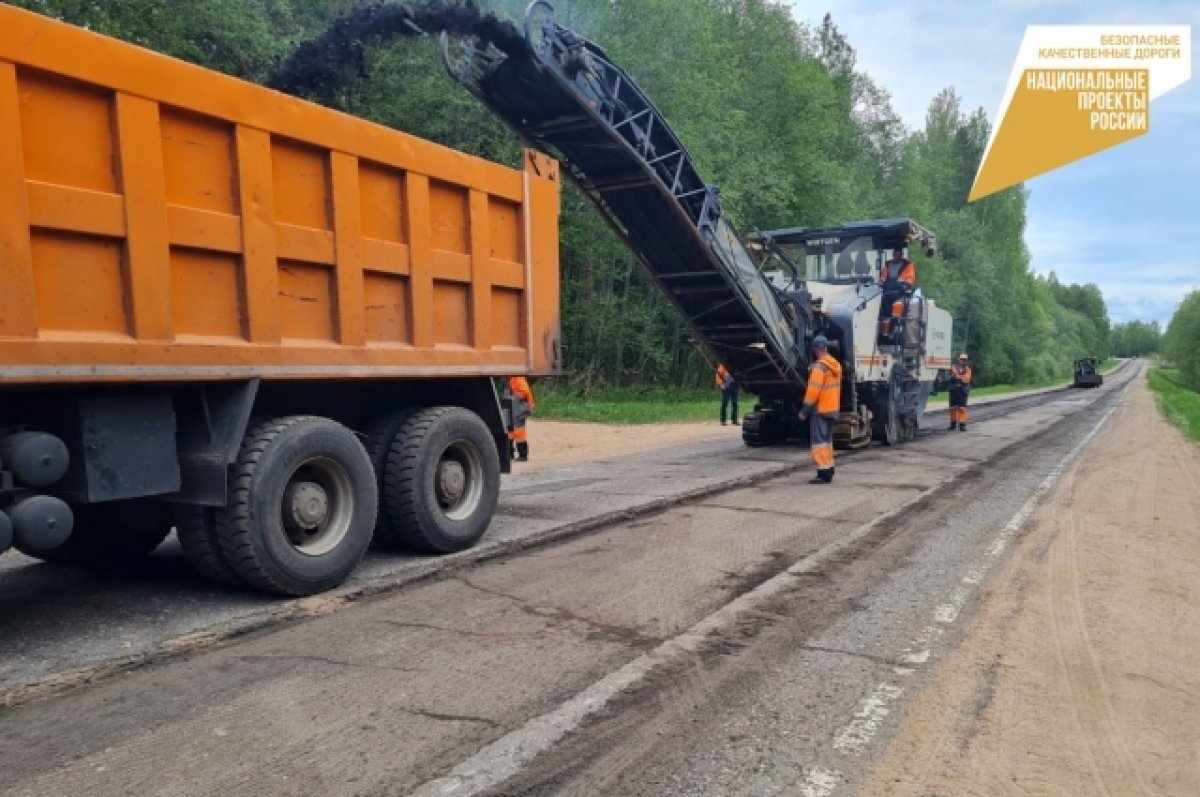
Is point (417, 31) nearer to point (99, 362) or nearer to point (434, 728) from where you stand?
point (99, 362)

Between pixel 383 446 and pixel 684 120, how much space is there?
21347 mm

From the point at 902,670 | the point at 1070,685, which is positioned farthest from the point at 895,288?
the point at 902,670

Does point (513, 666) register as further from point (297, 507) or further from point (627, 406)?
point (627, 406)

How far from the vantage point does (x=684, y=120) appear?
24.6m

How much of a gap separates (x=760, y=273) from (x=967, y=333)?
45116 millimetres

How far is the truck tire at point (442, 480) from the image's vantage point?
Result: 5.35 m

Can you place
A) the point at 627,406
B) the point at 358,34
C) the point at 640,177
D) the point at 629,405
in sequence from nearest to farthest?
the point at 358,34 → the point at 640,177 → the point at 627,406 → the point at 629,405

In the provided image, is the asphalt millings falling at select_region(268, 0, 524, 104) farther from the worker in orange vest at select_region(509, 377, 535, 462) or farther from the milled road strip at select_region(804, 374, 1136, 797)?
the milled road strip at select_region(804, 374, 1136, 797)

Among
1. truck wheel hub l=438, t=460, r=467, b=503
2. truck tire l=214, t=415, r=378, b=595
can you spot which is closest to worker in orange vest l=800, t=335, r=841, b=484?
truck wheel hub l=438, t=460, r=467, b=503

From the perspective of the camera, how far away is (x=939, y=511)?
287 inches

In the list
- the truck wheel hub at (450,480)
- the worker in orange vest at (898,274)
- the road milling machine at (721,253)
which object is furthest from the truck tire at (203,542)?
the worker in orange vest at (898,274)

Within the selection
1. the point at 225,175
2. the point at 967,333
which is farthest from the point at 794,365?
the point at 967,333

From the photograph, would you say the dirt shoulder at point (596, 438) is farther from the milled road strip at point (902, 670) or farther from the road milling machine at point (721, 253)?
the milled road strip at point (902, 670)

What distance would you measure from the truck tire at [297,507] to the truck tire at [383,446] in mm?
458
